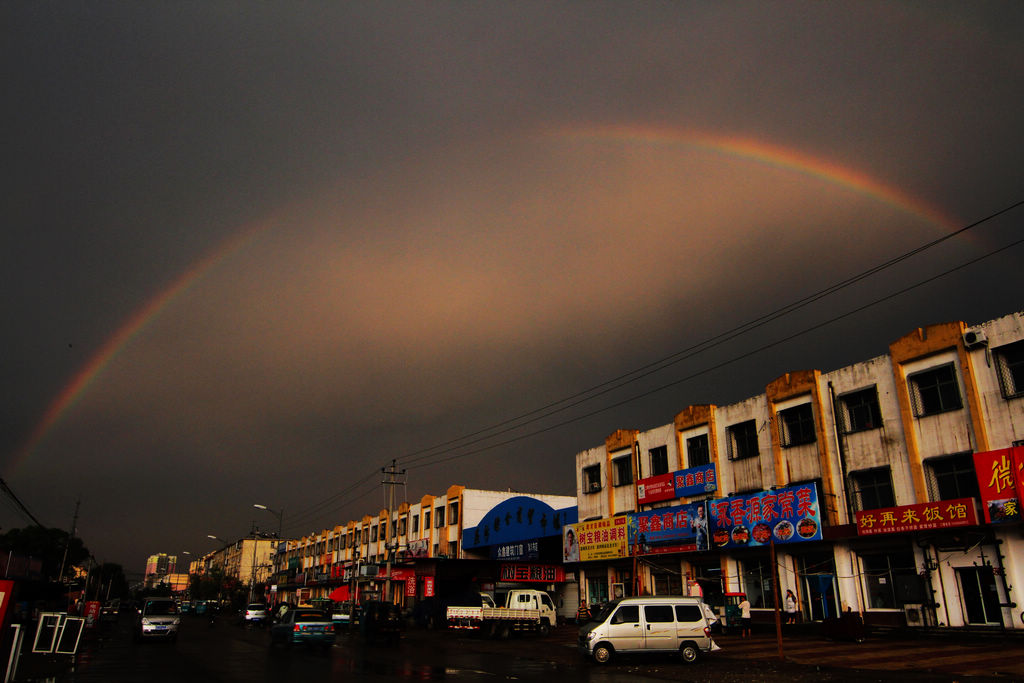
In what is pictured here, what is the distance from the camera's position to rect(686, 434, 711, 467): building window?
3712cm

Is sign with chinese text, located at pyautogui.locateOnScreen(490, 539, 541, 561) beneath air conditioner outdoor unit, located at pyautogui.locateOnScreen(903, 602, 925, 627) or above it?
above

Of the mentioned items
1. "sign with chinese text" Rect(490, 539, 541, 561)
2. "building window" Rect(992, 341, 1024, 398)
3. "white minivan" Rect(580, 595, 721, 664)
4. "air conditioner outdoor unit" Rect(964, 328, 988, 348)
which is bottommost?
"white minivan" Rect(580, 595, 721, 664)

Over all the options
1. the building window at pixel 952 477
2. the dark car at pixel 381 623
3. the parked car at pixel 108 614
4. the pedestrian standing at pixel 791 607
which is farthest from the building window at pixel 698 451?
the parked car at pixel 108 614

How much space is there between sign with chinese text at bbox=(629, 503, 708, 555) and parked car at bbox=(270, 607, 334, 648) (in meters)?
15.3

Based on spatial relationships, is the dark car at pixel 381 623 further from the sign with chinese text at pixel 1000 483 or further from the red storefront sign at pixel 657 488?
the sign with chinese text at pixel 1000 483

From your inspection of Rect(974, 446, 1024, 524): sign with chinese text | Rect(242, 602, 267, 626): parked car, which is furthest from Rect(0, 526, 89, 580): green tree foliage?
Rect(974, 446, 1024, 524): sign with chinese text

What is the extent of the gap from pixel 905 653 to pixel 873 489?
8776 millimetres

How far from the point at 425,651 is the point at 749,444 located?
18844 mm

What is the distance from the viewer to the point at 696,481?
120 feet

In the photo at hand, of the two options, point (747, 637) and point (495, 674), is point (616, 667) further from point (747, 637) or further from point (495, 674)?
point (747, 637)

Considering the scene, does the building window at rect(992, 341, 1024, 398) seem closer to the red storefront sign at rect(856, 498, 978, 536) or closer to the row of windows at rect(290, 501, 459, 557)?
the red storefront sign at rect(856, 498, 978, 536)

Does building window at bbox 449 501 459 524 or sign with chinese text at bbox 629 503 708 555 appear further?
building window at bbox 449 501 459 524

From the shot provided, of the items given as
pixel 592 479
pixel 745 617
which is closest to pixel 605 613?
pixel 745 617

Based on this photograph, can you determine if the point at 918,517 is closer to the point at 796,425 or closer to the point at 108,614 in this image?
the point at 796,425
